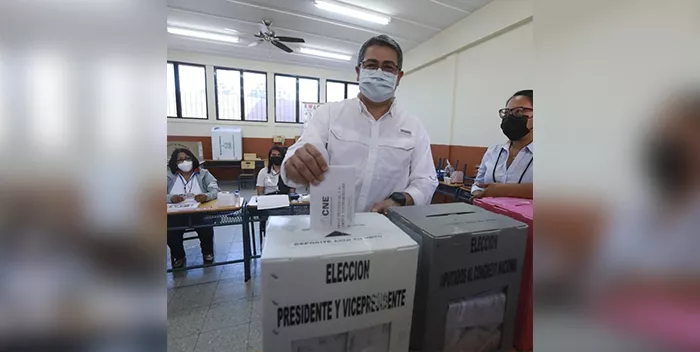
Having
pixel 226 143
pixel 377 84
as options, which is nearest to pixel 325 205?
pixel 377 84

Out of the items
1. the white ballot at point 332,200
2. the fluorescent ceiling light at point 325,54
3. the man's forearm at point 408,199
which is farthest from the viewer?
the fluorescent ceiling light at point 325,54

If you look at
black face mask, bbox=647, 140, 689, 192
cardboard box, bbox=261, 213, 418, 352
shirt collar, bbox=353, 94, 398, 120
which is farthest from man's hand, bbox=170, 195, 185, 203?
black face mask, bbox=647, 140, 689, 192

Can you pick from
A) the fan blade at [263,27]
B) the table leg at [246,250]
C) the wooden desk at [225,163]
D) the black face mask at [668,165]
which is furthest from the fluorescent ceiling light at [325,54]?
the black face mask at [668,165]

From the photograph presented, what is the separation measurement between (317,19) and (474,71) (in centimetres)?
272

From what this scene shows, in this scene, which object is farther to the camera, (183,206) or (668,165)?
(183,206)

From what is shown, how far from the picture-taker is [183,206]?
2432 mm

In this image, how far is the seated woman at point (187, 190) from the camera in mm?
2611

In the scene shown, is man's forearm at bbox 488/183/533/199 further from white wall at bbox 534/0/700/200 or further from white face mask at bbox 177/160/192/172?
white face mask at bbox 177/160/192/172

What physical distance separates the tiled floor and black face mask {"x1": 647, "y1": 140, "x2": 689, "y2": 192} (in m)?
1.33

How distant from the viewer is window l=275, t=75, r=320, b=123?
7.54m

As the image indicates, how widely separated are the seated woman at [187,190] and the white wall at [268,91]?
14.1 feet

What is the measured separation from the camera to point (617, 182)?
271 millimetres

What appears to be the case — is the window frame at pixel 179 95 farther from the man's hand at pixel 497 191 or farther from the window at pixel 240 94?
the man's hand at pixel 497 191

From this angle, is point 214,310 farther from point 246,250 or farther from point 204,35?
point 204,35
